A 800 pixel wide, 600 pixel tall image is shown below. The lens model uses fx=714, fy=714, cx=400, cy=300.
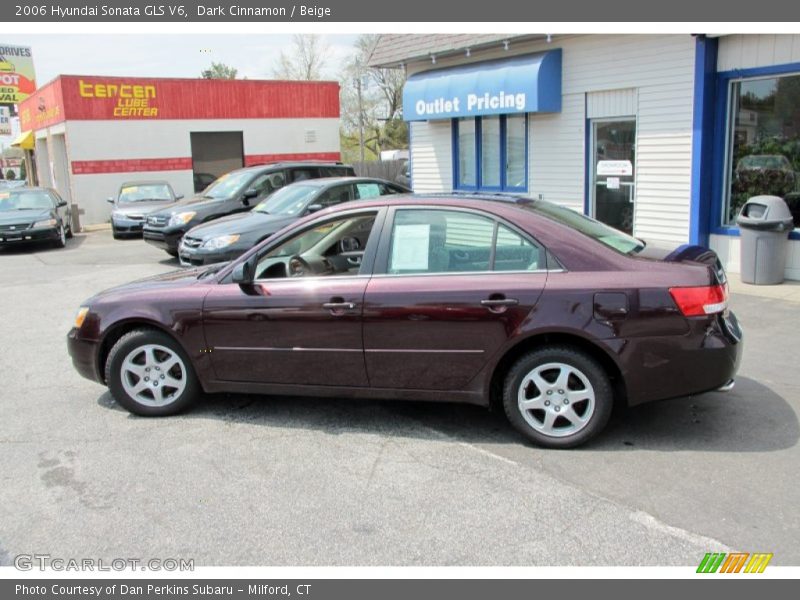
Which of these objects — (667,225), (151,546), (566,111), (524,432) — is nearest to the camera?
(151,546)

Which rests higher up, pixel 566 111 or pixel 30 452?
pixel 566 111

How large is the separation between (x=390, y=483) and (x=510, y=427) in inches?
46.1

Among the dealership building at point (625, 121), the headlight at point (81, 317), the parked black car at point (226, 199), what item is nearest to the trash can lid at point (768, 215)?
the dealership building at point (625, 121)

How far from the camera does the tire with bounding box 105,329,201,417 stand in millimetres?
5207

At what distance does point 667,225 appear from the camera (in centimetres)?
1059

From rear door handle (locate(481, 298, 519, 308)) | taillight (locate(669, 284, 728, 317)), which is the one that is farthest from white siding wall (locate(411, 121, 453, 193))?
taillight (locate(669, 284, 728, 317))

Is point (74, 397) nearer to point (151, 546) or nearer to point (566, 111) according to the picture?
point (151, 546)

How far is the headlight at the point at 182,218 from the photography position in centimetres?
1246

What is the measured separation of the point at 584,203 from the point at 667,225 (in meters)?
1.69

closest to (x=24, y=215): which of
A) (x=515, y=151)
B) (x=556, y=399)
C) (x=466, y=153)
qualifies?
(x=466, y=153)

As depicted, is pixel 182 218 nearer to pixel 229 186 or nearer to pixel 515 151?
pixel 229 186

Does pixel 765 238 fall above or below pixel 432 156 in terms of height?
below

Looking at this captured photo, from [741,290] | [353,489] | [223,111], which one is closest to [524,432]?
[353,489]

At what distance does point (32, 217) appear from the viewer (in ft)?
53.3
